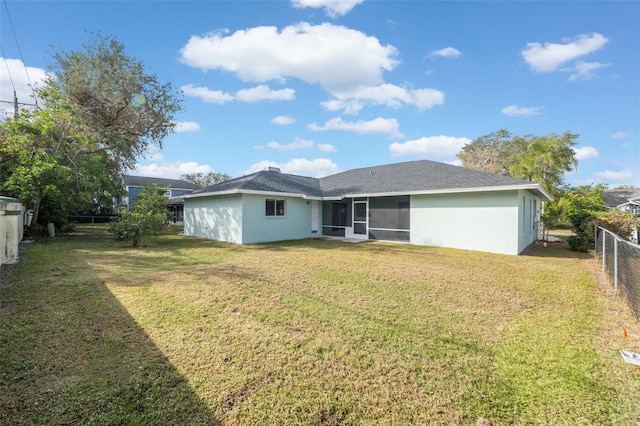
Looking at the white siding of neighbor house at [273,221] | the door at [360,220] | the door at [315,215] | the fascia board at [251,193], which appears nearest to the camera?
the fascia board at [251,193]

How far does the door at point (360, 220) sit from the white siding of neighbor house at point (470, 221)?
2.67 metres

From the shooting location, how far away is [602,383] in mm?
2967

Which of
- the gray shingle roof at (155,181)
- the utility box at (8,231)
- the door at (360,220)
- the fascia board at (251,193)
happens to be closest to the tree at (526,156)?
the door at (360,220)

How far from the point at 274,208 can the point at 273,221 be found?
0.67m

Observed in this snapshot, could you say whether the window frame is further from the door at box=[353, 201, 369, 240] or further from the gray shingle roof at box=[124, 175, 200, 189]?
the gray shingle roof at box=[124, 175, 200, 189]

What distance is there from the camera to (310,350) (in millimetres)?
3541

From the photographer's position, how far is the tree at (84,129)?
12711mm

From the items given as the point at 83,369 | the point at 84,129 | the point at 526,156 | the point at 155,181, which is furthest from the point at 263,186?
the point at 155,181

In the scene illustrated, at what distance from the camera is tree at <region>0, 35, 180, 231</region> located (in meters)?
12.7

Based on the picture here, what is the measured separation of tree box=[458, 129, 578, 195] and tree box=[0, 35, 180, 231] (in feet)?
82.1

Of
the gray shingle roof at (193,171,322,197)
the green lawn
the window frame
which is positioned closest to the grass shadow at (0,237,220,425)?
the green lawn

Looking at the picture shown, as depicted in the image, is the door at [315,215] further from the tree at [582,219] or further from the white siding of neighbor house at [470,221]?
the tree at [582,219]

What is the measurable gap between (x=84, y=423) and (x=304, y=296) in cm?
361

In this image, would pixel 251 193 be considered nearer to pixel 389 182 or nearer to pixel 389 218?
pixel 389 218
